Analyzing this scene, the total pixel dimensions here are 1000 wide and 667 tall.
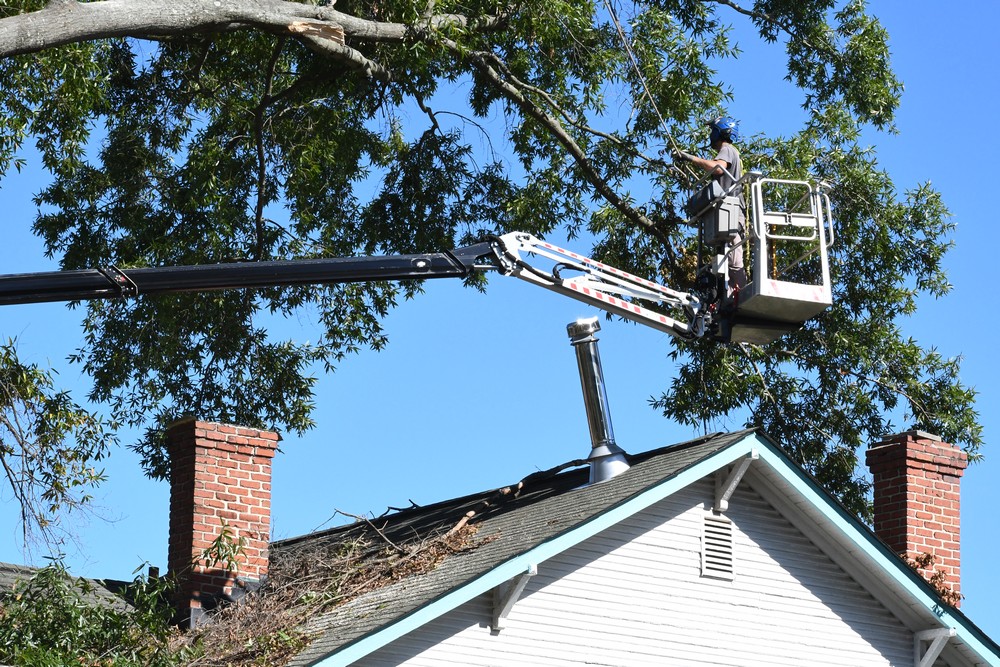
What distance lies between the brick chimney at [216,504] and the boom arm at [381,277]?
2.28 meters

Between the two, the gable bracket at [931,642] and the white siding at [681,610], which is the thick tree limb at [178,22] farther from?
the gable bracket at [931,642]

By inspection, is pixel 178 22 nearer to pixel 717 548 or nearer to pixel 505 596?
pixel 505 596

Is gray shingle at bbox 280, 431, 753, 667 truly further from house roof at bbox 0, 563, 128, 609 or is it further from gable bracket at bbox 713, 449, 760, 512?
house roof at bbox 0, 563, 128, 609

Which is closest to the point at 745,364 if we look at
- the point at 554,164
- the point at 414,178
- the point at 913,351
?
the point at 913,351

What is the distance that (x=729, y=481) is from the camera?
14539 mm

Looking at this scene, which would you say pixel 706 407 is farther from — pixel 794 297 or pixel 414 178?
pixel 794 297

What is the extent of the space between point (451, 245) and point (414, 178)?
137 cm

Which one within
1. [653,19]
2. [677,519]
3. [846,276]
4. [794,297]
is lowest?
[677,519]

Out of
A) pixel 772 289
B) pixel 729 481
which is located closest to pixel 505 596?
pixel 729 481

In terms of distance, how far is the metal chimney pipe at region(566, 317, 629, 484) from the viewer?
52.3ft

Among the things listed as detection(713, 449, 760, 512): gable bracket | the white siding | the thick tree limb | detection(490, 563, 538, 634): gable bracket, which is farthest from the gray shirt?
the thick tree limb

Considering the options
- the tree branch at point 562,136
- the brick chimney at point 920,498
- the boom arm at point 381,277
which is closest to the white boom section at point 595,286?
the boom arm at point 381,277

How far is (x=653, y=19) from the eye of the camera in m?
22.5

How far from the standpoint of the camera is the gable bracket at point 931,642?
1467 centimetres
